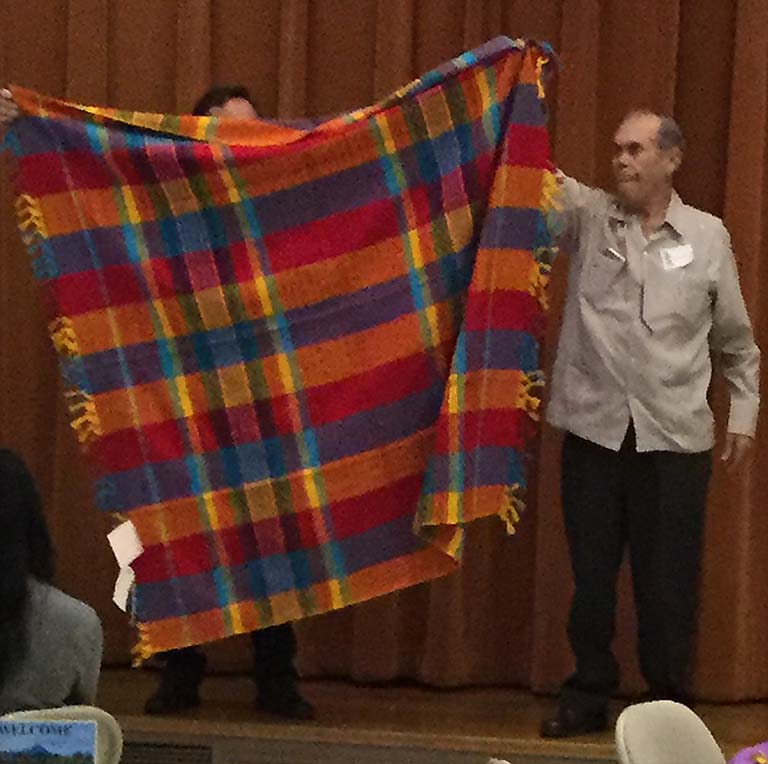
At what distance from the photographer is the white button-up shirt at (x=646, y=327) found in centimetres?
240

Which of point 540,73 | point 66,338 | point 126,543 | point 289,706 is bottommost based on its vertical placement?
point 289,706

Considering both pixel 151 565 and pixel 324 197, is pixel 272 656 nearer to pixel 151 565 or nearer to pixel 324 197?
pixel 151 565

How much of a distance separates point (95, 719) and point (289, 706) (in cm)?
107

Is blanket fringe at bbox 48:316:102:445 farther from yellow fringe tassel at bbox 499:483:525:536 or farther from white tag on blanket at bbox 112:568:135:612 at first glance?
yellow fringe tassel at bbox 499:483:525:536

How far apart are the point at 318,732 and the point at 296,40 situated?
5.31 ft

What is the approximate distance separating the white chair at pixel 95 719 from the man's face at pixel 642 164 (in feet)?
4.77

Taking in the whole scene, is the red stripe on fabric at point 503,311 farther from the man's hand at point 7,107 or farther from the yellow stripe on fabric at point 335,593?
the man's hand at point 7,107

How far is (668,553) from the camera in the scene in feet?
7.95

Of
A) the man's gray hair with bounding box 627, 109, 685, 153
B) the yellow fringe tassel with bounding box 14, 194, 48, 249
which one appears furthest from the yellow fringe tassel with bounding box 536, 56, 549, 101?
the yellow fringe tassel with bounding box 14, 194, 48, 249

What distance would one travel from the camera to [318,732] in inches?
96.3

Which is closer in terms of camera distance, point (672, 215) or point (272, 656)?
point (672, 215)

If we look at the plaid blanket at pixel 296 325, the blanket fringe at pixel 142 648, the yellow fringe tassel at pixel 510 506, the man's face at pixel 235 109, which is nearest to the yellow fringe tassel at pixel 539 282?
the plaid blanket at pixel 296 325

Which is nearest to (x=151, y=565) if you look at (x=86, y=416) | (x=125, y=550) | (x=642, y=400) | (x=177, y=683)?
(x=125, y=550)

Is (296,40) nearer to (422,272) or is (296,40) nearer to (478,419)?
(422,272)
